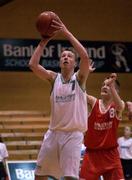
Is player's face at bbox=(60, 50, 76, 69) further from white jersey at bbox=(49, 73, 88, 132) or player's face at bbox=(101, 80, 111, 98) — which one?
player's face at bbox=(101, 80, 111, 98)

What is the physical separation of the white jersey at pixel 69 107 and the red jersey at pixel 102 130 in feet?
2.50

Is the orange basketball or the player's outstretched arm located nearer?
the orange basketball

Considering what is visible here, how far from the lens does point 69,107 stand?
5383 millimetres

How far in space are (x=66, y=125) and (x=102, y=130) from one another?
96cm

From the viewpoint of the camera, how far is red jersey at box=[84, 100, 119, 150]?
6184 mm

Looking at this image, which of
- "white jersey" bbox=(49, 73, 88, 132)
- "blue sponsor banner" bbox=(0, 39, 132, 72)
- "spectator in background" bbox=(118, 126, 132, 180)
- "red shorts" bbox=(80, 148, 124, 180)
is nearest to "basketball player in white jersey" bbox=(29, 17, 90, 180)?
"white jersey" bbox=(49, 73, 88, 132)

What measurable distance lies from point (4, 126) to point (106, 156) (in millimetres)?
8096

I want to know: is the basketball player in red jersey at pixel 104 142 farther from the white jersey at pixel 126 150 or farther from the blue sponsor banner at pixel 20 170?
the white jersey at pixel 126 150

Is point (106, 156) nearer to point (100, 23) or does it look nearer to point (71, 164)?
point (71, 164)

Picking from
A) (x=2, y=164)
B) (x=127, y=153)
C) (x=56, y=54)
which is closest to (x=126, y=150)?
(x=127, y=153)

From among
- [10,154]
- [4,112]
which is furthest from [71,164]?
[4,112]

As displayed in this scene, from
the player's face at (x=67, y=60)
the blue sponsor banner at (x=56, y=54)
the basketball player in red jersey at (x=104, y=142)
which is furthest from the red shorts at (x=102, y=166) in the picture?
the blue sponsor banner at (x=56, y=54)

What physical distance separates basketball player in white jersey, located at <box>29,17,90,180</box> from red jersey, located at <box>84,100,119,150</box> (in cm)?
73

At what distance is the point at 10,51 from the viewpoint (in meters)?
14.7
